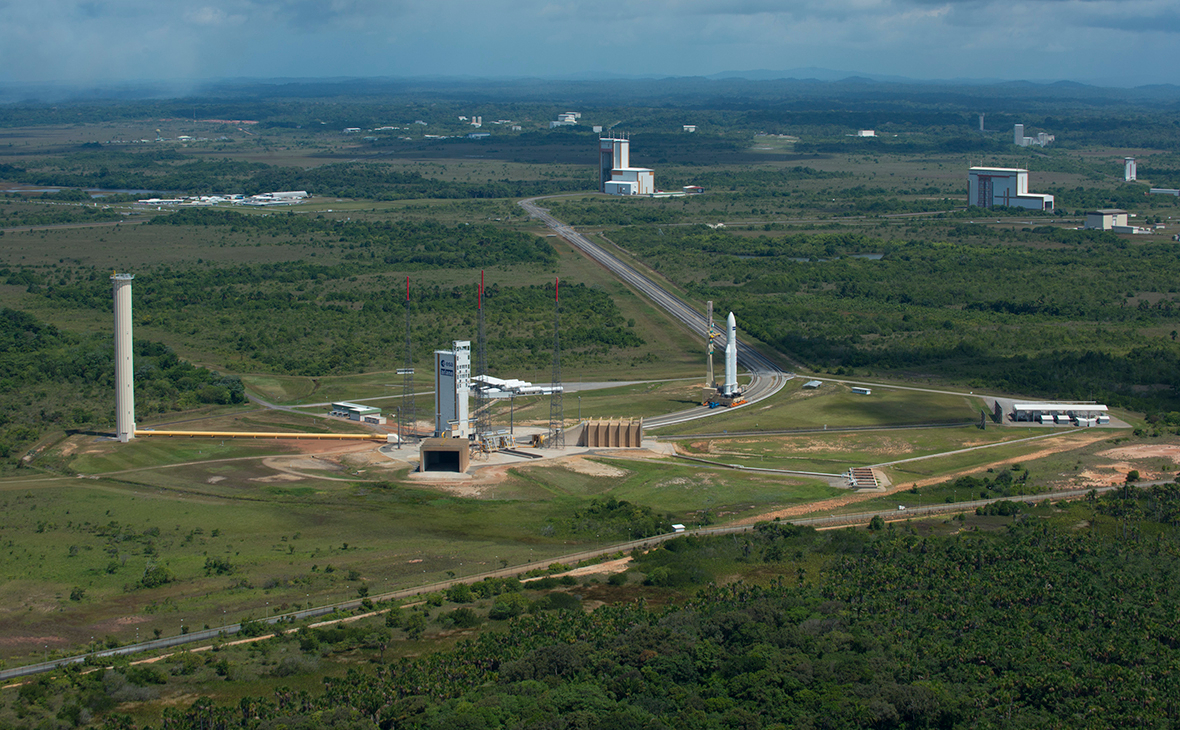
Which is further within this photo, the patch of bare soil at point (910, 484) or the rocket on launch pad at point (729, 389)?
the rocket on launch pad at point (729, 389)

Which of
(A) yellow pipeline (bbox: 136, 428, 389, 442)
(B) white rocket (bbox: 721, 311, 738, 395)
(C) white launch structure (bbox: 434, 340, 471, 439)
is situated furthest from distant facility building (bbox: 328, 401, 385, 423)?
(B) white rocket (bbox: 721, 311, 738, 395)

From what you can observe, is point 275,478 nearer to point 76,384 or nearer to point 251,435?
point 251,435

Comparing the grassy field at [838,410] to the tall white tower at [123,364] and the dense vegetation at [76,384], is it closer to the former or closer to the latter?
the tall white tower at [123,364]

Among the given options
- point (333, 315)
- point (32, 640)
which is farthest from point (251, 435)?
point (333, 315)

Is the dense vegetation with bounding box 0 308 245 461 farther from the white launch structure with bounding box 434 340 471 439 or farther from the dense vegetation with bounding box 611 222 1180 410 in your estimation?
the dense vegetation with bounding box 611 222 1180 410

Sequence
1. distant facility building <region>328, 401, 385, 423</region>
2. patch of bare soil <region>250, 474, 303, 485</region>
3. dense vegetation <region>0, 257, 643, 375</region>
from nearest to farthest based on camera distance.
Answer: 1. patch of bare soil <region>250, 474, 303, 485</region>
2. distant facility building <region>328, 401, 385, 423</region>
3. dense vegetation <region>0, 257, 643, 375</region>

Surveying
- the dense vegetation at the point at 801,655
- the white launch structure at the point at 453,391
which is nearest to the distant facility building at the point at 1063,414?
the dense vegetation at the point at 801,655
